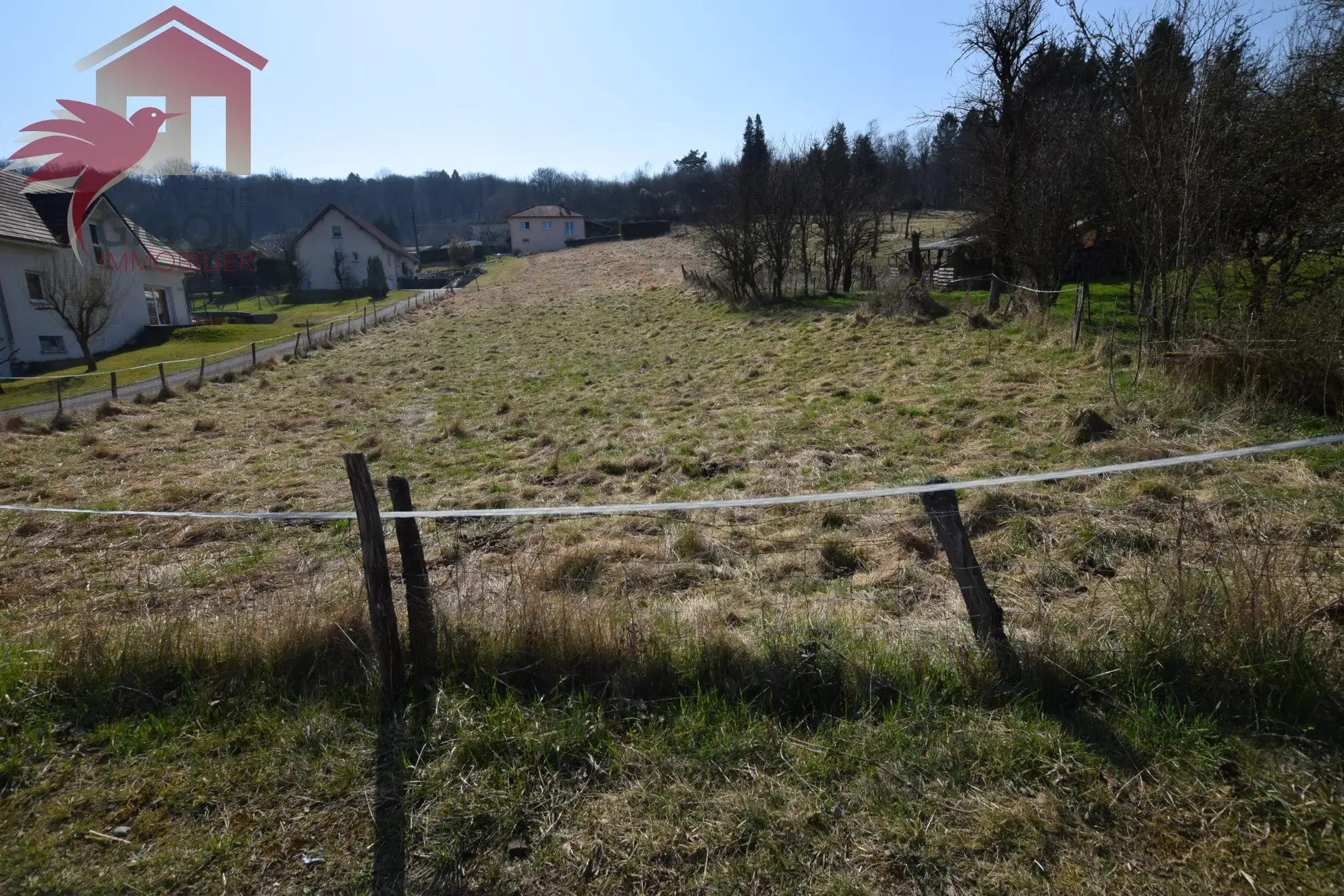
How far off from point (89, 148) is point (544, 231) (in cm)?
5766

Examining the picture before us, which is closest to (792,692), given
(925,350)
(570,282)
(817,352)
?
(925,350)

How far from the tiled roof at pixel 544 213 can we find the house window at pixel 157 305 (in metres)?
50.4

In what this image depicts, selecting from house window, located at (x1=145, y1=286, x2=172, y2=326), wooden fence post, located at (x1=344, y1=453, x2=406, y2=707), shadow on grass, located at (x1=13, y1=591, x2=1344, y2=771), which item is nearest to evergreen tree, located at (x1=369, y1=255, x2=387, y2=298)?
house window, located at (x1=145, y1=286, x2=172, y2=326)

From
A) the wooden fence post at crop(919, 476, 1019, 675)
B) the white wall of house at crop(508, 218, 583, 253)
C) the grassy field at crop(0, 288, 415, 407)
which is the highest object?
the white wall of house at crop(508, 218, 583, 253)

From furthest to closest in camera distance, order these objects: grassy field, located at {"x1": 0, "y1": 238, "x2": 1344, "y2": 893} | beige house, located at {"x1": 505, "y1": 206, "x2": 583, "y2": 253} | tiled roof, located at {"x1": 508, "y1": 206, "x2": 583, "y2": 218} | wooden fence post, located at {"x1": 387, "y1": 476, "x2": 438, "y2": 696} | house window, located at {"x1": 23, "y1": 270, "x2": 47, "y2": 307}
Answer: beige house, located at {"x1": 505, "y1": 206, "x2": 583, "y2": 253} < tiled roof, located at {"x1": 508, "y1": 206, "x2": 583, "y2": 218} < house window, located at {"x1": 23, "y1": 270, "x2": 47, "y2": 307} < wooden fence post, located at {"x1": 387, "y1": 476, "x2": 438, "y2": 696} < grassy field, located at {"x1": 0, "y1": 238, "x2": 1344, "y2": 893}

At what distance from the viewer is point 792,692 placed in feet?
12.0

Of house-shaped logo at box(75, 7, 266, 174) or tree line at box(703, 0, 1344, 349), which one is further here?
house-shaped logo at box(75, 7, 266, 174)

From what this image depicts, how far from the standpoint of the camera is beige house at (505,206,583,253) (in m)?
81.9

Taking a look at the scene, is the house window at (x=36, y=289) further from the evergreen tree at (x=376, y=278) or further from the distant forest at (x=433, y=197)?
the evergreen tree at (x=376, y=278)

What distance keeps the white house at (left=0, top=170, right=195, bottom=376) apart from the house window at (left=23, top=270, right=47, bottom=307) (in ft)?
0.08

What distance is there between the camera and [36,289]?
Result: 90.8 feet

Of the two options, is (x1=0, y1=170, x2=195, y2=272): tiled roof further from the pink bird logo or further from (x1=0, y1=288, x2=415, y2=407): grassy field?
(x1=0, y1=288, x2=415, y2=407): grassy field

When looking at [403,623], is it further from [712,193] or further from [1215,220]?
[712,193]

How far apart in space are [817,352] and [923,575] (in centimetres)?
1165
